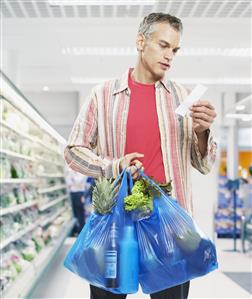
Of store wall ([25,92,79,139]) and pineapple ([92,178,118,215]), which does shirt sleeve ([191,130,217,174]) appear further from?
store wall ([25,92,79,139])

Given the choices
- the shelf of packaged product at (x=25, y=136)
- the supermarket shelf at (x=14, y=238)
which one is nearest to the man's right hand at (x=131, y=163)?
the supermarket shelf at (x=14, y=238)

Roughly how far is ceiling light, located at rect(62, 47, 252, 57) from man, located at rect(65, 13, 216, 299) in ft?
27.3

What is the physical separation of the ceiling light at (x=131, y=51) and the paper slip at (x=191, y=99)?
848 centimetres

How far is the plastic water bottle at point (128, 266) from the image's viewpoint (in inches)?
56.1

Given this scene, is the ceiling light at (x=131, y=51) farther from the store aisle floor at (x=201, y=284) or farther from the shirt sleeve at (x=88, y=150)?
the shirt sleeve at (x=88, y=150)

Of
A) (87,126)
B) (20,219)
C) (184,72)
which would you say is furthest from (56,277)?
(184,72)

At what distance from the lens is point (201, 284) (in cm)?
591

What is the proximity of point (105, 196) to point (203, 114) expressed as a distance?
0.38 m

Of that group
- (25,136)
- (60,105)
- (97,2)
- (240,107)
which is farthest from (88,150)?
(60,105)

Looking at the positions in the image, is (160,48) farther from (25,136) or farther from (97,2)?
(97,2)

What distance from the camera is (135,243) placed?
1.45 metres

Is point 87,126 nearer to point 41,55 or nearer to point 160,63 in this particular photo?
point 160,63

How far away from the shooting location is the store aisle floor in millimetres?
5371

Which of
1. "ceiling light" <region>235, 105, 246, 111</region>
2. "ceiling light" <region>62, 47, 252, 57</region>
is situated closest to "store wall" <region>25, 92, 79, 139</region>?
"ceiling light" <region>62, 47, 252, 57</region>
